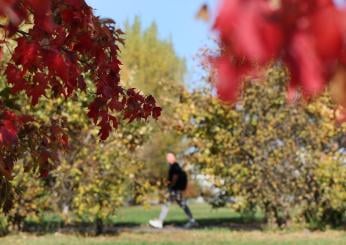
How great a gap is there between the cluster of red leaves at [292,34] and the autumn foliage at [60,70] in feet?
6.25

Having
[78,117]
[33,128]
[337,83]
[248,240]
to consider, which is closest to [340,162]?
[248,240]

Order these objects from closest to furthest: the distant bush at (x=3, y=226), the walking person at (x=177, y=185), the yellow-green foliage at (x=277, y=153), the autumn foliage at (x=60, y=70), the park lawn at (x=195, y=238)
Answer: the autumn foliage at (x=60, y=70) → the park lawn at (x=195, y=238) → the distant bush at (x=3, y=226) → the yellow-green foliage at (x=277, y=153) → the walking person at (x=177, y=185)

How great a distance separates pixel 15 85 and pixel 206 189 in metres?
11.3

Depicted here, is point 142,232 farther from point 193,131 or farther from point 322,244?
point 322,244

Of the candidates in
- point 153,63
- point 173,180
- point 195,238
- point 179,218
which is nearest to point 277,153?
point 173,180

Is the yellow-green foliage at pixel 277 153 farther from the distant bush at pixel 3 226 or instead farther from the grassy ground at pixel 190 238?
the distant bush at pixel 3 226

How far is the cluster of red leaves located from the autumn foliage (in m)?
1.91

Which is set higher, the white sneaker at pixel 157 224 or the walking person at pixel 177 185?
the walking person at pixel 177 185

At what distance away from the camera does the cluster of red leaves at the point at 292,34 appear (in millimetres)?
1023

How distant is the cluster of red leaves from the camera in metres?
1.02

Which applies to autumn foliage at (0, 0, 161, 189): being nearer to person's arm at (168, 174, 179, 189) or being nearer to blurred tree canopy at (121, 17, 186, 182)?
person's arm at (168, 174, 179, 189)

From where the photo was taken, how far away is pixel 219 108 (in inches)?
563

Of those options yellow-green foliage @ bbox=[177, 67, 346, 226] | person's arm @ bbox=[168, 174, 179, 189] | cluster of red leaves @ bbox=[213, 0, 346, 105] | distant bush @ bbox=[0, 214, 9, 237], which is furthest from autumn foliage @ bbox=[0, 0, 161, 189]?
person's arm @ bbox=[168, 174, 179, 189]

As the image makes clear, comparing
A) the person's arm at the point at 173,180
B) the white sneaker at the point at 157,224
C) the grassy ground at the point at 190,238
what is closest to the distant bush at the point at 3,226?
the grassy ground at the point at 190,238
